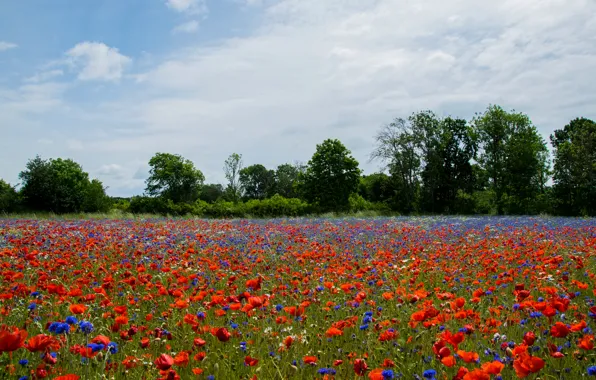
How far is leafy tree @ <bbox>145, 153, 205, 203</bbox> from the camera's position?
213ft

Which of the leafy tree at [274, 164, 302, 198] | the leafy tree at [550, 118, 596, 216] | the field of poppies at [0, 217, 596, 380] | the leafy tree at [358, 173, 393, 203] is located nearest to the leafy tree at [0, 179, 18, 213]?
the field of poppies at [0, 217, 596, 380]

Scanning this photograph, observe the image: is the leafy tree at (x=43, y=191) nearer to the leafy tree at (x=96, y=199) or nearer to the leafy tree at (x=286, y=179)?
the leafy tree at (x=96, y=199)

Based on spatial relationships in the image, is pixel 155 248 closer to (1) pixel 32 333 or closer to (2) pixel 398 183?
(1) pixel 32 333

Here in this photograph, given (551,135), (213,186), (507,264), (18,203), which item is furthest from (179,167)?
(507,264)

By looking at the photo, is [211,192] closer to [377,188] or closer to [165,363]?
[377,188]

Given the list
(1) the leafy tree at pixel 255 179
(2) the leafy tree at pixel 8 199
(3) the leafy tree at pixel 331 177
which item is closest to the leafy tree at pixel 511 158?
(3) the leafy tree at pixel 331 177

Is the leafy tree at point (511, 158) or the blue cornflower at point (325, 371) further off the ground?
the leafy tree at point (511, 158)

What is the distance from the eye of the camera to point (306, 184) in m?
44.8

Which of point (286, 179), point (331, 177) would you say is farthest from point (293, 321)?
point (286, 179)

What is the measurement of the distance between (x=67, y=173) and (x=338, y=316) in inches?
2431

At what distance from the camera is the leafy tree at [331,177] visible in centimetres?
4356

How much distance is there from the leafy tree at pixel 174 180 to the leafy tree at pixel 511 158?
40683 millimetres

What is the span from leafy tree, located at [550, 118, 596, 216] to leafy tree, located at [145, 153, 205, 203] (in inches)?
1843

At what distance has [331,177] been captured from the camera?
145 ft
